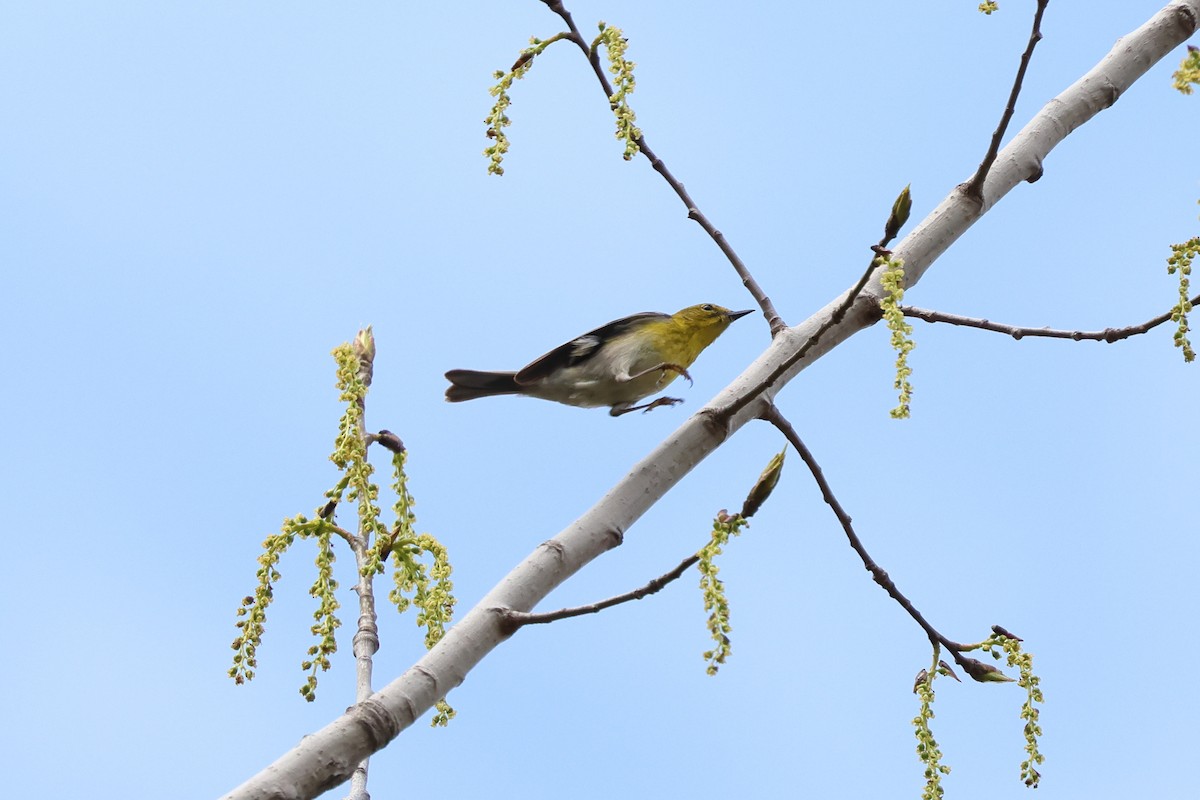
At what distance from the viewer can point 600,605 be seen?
3.20 metres

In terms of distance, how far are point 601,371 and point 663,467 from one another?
231cm

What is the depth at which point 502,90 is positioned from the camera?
4086 millimetres

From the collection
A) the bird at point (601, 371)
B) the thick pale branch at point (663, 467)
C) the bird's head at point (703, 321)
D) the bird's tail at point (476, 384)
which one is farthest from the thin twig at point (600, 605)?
the bird's head at point (703, 321)

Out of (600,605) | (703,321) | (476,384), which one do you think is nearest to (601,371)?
(476,384)

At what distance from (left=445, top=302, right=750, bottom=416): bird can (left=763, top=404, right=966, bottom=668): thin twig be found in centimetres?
141

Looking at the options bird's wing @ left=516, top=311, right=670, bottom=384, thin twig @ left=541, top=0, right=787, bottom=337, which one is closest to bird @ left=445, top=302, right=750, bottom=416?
bird's wing @ left=516, top=311, right=670, bottom=384

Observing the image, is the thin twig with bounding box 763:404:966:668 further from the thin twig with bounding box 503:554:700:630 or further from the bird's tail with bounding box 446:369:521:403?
the bird's tail with bounding box 446:369:521:403

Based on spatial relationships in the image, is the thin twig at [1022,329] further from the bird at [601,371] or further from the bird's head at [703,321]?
the bird's head at [703,321]

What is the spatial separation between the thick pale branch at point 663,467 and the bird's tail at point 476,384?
251 cm

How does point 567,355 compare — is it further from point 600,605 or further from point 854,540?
point 600,605

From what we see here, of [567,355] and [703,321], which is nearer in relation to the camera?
[567,355]

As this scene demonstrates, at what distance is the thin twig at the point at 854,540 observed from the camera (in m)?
4.39

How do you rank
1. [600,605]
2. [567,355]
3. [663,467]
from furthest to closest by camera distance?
1. [567,355]
2. [663,467]
3. [600,605]

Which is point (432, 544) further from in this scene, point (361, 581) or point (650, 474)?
point (650, 474)
